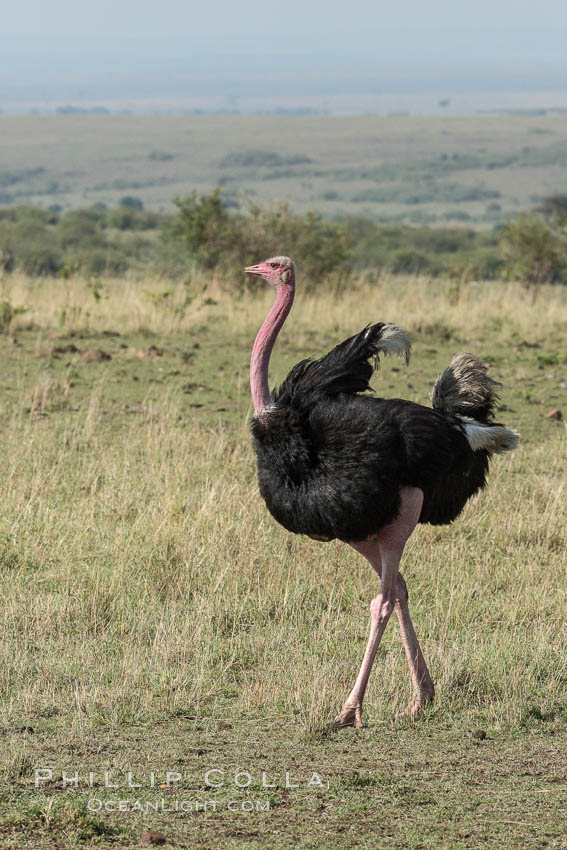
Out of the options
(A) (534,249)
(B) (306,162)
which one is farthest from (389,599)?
(B) (306,162)

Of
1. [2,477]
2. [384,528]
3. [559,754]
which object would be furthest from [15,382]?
A: [559,754]

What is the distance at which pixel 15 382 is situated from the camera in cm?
1043

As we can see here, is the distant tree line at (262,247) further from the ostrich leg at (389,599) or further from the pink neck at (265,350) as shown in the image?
the ostrich leg at (389,599)

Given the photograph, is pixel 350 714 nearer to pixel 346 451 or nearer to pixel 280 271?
pixel 346 451

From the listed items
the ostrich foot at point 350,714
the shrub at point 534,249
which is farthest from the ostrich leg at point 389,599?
the shrub at point 534,249

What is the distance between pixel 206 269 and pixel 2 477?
34.2 ft

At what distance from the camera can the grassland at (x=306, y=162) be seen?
8614 centimetres

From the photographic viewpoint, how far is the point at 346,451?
4383 mm

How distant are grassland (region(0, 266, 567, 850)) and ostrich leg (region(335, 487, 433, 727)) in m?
0.10

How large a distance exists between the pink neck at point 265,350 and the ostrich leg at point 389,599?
24.6 inches

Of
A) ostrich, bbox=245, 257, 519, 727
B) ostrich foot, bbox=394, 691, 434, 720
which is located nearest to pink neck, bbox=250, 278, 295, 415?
ostrich, bbox=245, 257, 519, 727

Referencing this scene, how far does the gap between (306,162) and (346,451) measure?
10808cm

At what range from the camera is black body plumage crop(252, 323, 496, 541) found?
14.3ft

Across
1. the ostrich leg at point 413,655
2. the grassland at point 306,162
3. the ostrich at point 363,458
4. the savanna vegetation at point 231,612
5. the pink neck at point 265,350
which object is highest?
the pink neck at point 265,350
